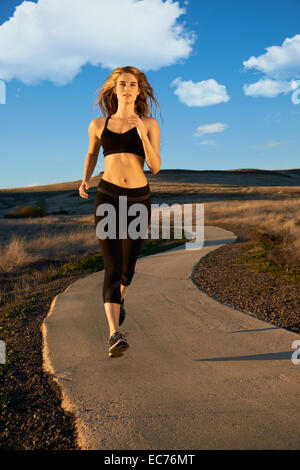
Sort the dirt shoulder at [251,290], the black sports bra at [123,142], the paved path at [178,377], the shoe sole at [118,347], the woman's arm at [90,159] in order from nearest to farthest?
the paved path at [178,377]
the shoe sole at [118,347]
the black sports bra at [123,142]
the woman's arm at [90,159]
the dirt shoulder at [251,290]

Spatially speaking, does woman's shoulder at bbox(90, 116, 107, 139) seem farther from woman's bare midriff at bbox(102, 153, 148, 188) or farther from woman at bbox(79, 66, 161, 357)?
woman's bare midriff at bbox(102, 153, 148, 188)

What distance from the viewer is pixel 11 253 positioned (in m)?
10.1

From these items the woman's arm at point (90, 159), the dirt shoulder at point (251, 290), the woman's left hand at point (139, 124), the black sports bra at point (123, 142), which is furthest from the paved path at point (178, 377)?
the woman's left hand at point (139, 124)

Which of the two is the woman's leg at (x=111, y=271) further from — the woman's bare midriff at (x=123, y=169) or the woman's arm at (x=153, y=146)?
the woman's arm at (x=153, y=146)

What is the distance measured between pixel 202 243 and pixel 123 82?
27.1 feet

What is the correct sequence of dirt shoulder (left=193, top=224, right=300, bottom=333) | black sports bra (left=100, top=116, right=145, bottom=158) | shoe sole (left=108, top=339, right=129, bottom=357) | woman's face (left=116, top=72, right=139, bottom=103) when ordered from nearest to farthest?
1. shoe sole (left=108, top=339, right=129, bottom=357)
2. black sports bra (left=100, top=116, right=145, bottom=158)
3. woman's face (left=116, top=72, right=139, bottom=103)
4. dirt shoulder (left=193, top=224, right=300, bottom=333)

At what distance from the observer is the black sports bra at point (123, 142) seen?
3.59m

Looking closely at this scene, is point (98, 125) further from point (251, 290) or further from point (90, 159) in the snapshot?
point (251, 290)

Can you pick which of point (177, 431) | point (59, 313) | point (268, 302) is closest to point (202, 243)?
point (268, 302)

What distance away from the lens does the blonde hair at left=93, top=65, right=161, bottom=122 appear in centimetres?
380

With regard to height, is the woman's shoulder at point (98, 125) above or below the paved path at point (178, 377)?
above

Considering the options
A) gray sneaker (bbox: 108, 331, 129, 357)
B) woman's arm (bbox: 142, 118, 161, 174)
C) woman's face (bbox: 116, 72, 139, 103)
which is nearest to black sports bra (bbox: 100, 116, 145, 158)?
woman's arm (bbox: 142, 118, 161, 174)

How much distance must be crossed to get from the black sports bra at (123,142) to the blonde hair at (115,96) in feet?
1.65

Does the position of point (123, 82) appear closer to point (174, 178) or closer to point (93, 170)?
point (93, 170)
